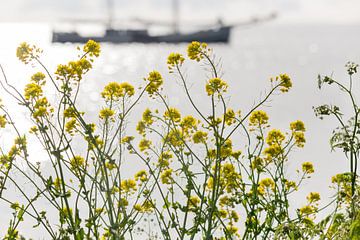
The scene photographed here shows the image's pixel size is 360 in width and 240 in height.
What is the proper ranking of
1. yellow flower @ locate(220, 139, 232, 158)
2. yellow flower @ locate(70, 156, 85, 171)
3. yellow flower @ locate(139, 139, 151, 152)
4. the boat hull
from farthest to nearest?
the boat hull → yellow flower @ locate(139, 139, 151, 152) → yellow flower @ locate(220, 139, 232, 158) → yellow flower @ locate(70, 156, 85, 171)

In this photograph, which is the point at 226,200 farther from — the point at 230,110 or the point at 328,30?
the point at 328,30

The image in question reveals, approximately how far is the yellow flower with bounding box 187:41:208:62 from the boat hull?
65743 mm

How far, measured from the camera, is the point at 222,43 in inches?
2980

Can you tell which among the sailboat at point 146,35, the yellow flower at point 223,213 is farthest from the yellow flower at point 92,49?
the sailboat at point 146,35

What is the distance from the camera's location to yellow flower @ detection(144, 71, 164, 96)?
6.22 meters

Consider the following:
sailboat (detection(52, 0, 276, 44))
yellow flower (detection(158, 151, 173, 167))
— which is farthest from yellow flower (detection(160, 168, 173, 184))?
sailboat (detection(52, 0, 276, 44))

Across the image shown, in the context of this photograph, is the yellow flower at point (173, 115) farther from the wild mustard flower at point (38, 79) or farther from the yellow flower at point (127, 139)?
the wild mustard flower at point (38, 79)

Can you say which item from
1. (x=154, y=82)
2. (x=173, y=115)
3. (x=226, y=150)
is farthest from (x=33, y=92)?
(x=226, y=150)

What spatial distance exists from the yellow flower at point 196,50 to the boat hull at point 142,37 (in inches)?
2588

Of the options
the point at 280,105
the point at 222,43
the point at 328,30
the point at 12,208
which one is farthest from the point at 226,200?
the point at 328,30

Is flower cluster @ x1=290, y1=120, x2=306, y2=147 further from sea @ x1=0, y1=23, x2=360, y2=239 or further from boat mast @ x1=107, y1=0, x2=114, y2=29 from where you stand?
boat mast @ x1=107, y1=0, x2=114, y2=29

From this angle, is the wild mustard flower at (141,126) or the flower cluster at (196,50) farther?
the wild mustard flower at (141,126)

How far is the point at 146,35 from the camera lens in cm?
8050

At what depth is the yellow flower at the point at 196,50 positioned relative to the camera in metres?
6.16
